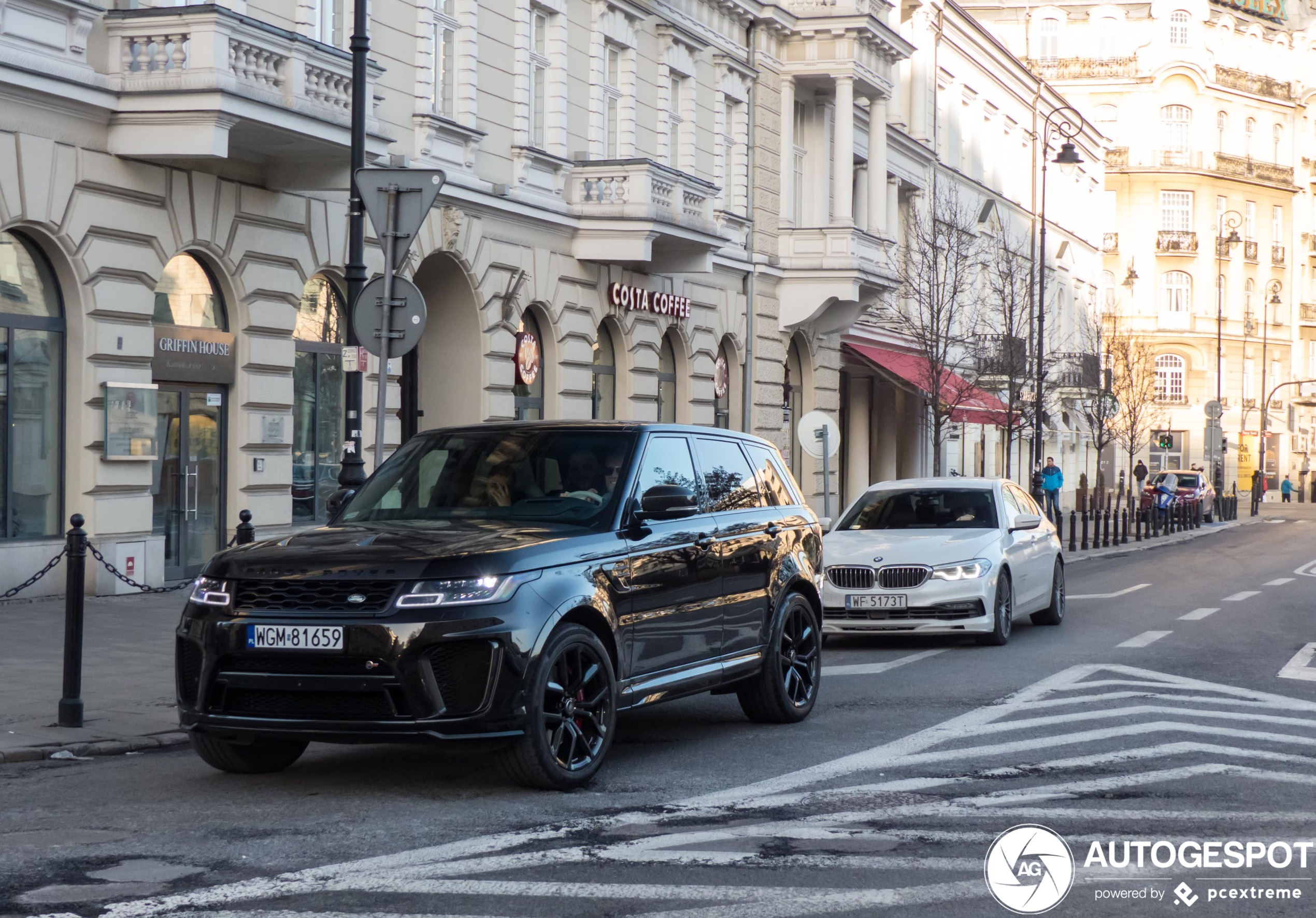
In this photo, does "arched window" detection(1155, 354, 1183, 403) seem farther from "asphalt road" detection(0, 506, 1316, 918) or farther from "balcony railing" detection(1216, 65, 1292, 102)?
"asphalt road" detection(0, 506, 1316, 918)

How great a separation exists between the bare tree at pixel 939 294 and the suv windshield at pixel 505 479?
21.9 m

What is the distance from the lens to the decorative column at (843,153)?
35062mm

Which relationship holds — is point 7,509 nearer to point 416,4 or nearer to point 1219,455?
point 416,4

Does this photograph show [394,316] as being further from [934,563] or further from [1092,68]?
[1092,68]

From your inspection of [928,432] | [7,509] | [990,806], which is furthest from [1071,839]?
[928,432]

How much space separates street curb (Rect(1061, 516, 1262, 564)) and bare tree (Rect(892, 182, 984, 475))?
322 centimetres

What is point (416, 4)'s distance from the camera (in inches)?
870

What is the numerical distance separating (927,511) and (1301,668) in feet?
13.3

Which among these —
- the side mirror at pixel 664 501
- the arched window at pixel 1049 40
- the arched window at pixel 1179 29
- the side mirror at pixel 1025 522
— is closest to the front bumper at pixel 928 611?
the side mirror at pixel 1025 522

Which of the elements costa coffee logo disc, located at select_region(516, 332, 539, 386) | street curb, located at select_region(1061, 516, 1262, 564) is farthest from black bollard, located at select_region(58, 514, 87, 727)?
street curb, located at select_region(1061, 516, 1262, 564)

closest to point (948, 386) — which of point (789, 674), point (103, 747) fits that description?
point (789, 674)

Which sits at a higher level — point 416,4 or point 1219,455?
point 416,4

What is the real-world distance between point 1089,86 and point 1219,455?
1125 inches

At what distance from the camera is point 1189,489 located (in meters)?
63.9
